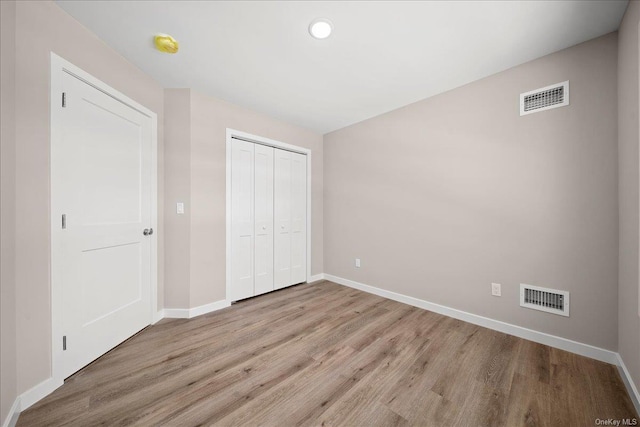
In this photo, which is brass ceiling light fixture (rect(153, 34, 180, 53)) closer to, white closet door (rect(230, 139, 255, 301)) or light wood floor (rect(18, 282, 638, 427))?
white closet door (rect(230, 139, 255, 301))

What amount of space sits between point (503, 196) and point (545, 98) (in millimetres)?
871

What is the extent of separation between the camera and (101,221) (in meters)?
1.83

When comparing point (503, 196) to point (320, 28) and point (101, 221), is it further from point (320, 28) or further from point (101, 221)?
point (101, 221)

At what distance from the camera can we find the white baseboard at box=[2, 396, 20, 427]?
3.84ft

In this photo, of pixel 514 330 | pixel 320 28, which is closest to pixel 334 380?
pixel 514 330

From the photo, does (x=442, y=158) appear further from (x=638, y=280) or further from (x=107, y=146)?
(x=107, y=146)

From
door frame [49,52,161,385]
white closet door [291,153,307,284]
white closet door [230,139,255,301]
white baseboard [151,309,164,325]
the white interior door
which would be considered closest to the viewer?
door frame [49,52,161,385]

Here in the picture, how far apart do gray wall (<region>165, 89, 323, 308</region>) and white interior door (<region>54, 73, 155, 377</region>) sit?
22cm

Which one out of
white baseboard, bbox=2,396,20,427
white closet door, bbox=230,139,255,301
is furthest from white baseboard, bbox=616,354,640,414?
white baseboard, bbox=2,396,20,427

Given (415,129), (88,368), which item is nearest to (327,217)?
(415,129)

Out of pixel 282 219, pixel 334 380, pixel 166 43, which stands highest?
pixel 166 43

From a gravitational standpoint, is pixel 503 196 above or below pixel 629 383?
above

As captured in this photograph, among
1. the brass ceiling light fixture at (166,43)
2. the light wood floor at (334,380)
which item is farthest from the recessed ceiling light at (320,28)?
the light wood floor at (334,380)

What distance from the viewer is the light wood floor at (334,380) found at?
4.18 ft
